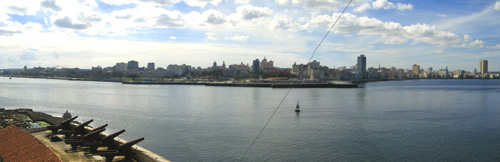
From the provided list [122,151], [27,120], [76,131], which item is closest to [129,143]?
[122,151]

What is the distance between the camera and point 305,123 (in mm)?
22688

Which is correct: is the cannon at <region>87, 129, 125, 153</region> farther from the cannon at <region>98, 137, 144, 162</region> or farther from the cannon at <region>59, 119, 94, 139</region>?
the cannon at <region>59, 119, 94, 139</region>

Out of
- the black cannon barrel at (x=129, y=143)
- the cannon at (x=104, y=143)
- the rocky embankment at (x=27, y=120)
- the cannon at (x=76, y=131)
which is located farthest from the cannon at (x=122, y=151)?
the rocky embankment at (x=27, y=120)

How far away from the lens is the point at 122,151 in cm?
866

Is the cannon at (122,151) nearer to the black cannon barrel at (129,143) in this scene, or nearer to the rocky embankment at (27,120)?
the black cannon barrel at (129,143)

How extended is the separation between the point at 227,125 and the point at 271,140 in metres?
5.30

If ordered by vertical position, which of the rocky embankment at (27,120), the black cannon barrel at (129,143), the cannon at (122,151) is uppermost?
the black cannon barrel at (129,143)

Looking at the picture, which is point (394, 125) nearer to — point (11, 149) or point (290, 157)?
point (290, 157)

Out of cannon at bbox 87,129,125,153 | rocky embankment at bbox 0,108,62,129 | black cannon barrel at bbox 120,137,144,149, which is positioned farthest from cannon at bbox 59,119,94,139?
rocky embankment at bbox 0,108,62,129

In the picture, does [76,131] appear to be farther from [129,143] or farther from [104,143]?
[129,143]

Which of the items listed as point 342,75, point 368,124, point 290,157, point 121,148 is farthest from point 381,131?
point 342,75

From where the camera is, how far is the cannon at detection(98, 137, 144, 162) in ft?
27.1

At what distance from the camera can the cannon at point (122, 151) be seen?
8.26m

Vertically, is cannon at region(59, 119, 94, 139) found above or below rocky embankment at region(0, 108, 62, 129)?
above
